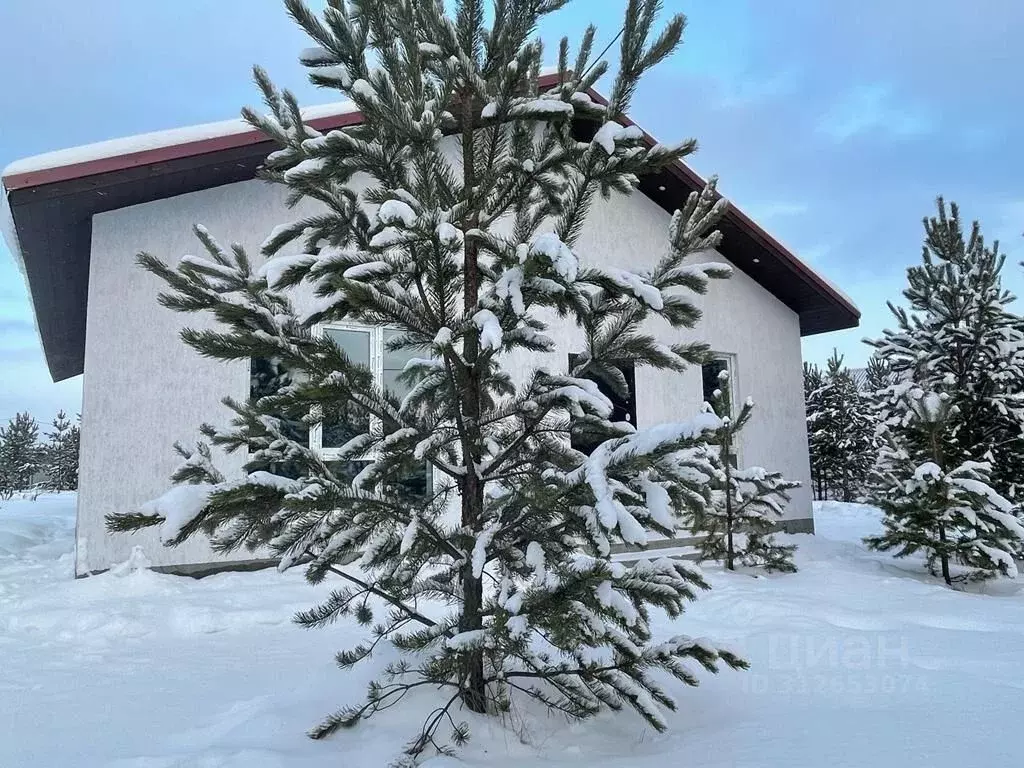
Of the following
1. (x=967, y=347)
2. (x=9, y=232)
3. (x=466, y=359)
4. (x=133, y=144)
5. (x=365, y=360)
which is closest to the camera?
(x=466, y=359)

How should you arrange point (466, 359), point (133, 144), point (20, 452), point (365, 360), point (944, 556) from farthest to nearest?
point (20, 452) → point (944, 556) → point (365, 360) → point (133, 144) → point (466, 359)

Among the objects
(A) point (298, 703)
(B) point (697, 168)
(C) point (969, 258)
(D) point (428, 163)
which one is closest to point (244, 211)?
(D) point (428, 163)

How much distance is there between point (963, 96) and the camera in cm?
1513

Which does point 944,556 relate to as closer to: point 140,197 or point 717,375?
point 717,375

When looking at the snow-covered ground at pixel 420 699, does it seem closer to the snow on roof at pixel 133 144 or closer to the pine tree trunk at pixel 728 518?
the pine tree trunk at pixel 728 518

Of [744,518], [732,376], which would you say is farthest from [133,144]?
[732,376]

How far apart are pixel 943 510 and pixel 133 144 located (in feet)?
34.2

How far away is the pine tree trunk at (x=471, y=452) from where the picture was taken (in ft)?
9.99

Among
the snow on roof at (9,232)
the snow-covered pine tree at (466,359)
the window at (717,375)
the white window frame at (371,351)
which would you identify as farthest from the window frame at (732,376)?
the snow on roof at (9,232)

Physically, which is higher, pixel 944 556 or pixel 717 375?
pixel 717 375

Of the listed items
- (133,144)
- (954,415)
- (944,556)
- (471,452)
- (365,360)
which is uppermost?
(133,144)

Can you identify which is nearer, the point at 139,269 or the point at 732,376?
the point at 139,269

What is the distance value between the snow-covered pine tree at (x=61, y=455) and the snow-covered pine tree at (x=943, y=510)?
38127 mm

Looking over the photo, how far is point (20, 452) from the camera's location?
1426 inches
